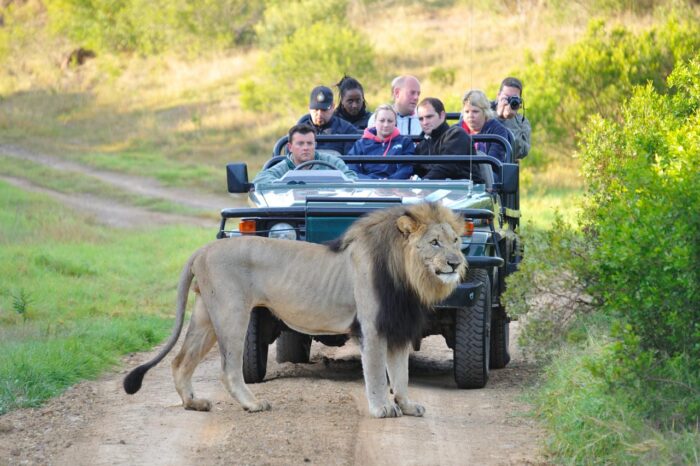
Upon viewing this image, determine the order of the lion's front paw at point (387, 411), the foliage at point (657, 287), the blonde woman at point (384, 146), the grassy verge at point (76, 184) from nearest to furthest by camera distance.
Answer: the foliage at point (657, 287), the lion's front paw at point (387, 411), the blonde woman at point (384, 146), the grassy verge at point (76, 184)

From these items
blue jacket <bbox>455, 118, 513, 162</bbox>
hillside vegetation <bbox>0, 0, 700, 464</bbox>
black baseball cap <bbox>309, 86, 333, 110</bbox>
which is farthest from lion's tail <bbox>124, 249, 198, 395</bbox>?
black baseball cap <bbox>309, 86, 333, 110</bbox>

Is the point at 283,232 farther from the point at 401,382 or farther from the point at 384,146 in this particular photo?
the point at 384,146

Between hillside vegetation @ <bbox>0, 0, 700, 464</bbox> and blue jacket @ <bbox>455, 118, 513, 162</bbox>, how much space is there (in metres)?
0.78

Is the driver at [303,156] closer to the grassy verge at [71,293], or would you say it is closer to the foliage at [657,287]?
the grassy verge at [71,293]

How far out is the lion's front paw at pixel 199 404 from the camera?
630 centimetres

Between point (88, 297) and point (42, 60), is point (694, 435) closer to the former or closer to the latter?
point (88, 297)

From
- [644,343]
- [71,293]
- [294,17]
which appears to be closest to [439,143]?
[644,343]

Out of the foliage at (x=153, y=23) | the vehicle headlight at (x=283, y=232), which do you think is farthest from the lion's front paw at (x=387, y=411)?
the foliage at (x=153, y=23)

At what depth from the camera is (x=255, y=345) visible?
275 inches

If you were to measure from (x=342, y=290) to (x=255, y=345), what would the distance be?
102 cm

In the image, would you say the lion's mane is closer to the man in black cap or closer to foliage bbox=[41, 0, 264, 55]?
the man in black cap

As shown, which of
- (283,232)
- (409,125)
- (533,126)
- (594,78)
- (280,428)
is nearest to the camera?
(280,428)

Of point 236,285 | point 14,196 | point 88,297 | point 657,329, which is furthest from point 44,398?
point 14,196

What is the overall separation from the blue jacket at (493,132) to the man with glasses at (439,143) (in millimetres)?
485
